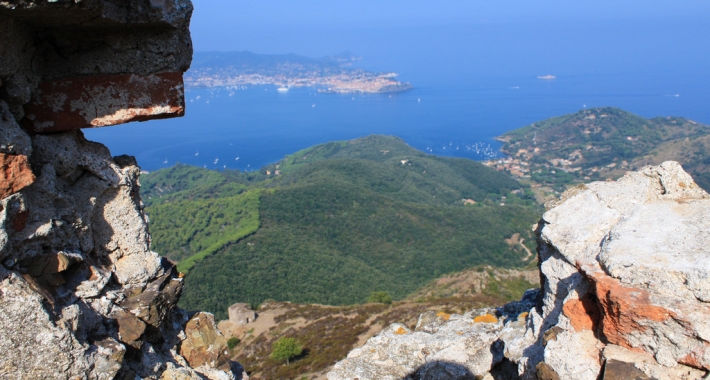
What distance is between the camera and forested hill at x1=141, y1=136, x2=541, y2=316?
1433 inches

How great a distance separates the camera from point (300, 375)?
13.9 metres

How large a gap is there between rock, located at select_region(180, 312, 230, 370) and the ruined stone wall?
32mm

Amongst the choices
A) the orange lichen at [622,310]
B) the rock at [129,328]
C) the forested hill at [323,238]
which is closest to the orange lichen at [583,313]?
the orange lichen at [622,310]

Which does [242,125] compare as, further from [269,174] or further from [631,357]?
[631,357]

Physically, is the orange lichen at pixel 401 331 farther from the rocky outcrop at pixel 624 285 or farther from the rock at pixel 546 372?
the rock at pixel 546 372

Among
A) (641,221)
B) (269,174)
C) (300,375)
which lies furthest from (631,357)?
(269,174)

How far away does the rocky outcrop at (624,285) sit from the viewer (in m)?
3.66

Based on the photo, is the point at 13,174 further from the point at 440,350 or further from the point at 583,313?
the point at 440,350

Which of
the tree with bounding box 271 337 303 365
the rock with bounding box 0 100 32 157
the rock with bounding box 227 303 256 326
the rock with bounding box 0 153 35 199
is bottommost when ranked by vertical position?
the rock with bounding box 227 303 256 326

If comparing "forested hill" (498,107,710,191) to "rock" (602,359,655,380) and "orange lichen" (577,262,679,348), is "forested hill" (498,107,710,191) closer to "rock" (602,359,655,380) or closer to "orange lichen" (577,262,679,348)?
"orange lichen" (577,262,679,348)

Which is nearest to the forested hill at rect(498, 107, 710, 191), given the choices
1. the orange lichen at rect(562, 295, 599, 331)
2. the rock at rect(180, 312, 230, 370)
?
the orange lichen at rect(562, 295, 599, 331)

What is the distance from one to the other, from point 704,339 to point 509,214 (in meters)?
55.2

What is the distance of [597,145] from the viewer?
10112 centimetres

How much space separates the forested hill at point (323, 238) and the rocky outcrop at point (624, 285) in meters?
28.9
